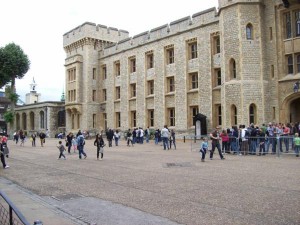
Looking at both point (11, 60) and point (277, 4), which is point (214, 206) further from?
point (11, 60)

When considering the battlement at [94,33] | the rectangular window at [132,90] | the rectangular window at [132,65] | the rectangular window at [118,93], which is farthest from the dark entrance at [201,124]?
the battlement at [94,33]

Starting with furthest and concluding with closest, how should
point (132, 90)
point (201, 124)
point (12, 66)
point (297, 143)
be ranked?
point (12, 66) → point (132, 90) → point (201, 124) → point (297, 143)

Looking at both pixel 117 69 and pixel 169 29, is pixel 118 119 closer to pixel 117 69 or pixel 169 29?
pixel 117 69

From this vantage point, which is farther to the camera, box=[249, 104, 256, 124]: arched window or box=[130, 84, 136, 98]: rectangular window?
box=[130, 84, 136, 98]: rectangular window

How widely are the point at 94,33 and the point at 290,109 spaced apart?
29.5 m

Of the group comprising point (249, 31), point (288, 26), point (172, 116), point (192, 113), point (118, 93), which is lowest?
point (172, 116)

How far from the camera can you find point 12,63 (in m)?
49.3

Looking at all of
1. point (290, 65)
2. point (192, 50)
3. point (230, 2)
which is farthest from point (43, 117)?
point (290, 65)

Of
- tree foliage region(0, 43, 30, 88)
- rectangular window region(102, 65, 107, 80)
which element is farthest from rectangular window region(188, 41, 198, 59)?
tree foliage region(0, 43, 30, 88)

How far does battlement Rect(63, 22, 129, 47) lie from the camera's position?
1844 inches

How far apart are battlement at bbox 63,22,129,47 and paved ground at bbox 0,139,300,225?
3548 centimetres

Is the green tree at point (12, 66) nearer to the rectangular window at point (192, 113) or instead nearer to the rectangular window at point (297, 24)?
the rectangular window at point (192, 113)

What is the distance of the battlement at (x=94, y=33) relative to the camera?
46844mm

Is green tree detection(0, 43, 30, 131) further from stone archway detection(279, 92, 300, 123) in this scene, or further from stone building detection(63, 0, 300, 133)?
stone archway detection(279, 92, 300, 123)
